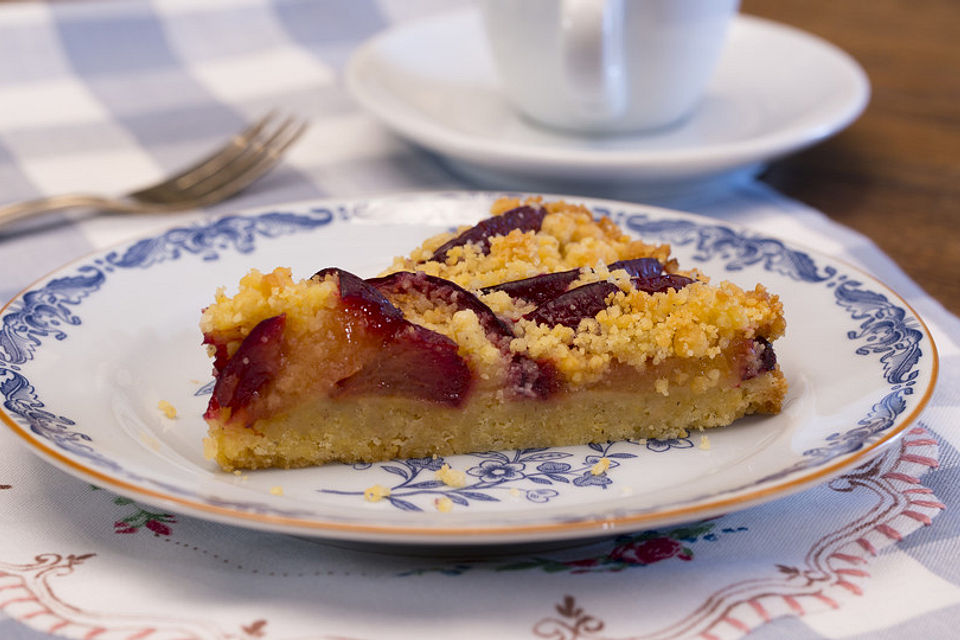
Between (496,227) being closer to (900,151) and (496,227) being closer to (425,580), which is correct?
(425,580)

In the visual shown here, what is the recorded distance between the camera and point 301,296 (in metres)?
1.85

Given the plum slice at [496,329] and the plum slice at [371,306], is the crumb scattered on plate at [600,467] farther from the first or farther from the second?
the plum slice at [371,306]

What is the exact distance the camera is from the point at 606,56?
10.0 feet

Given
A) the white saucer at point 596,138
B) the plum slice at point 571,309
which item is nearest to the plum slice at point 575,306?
the plum slice at point 571,309

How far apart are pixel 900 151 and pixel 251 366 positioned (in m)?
2.64

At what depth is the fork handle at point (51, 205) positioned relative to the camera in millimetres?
2941

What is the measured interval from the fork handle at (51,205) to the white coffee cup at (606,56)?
1.25m

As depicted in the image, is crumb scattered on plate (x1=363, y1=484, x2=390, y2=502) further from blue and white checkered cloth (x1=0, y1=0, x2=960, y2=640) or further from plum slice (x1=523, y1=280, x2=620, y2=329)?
plum slice (x1=523, y1=280, x2=620, y2=329)

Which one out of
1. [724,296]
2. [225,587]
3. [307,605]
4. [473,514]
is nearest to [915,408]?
[724,296]

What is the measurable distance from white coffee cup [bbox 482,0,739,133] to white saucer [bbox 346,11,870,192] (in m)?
0.10

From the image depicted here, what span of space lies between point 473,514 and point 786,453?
52 centimetres

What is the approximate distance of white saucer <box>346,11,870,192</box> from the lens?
2.96 metres

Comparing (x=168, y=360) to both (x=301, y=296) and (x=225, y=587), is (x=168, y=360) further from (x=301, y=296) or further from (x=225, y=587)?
(x=225, y=587)

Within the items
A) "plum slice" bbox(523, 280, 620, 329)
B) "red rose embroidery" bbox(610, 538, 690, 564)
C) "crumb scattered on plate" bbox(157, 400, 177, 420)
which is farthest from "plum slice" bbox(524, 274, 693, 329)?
"crumb scattered on plate" bbox(157, 400, 177, 420)
